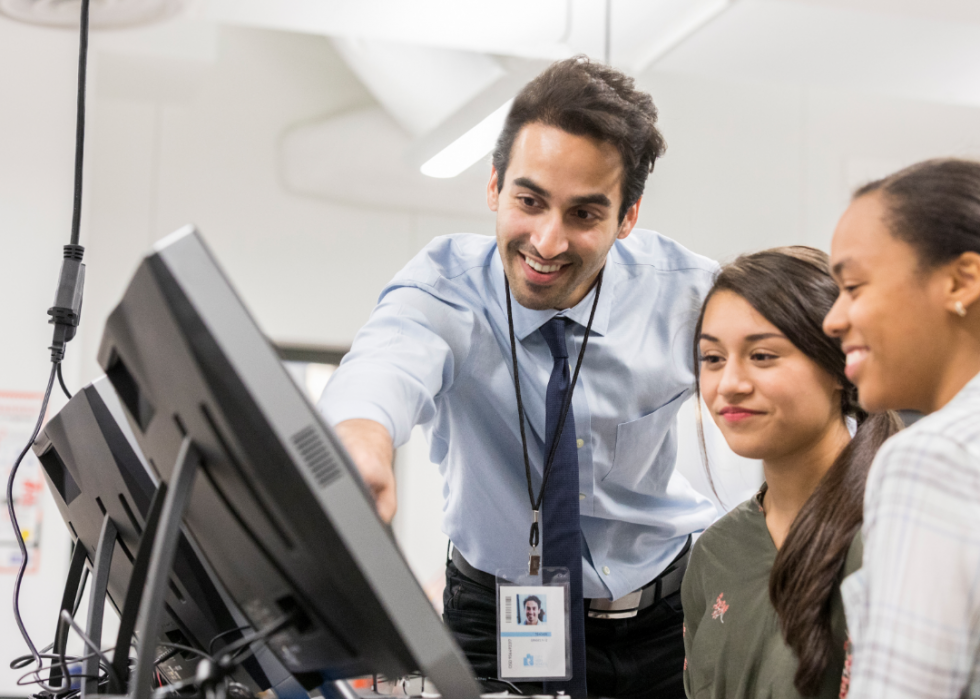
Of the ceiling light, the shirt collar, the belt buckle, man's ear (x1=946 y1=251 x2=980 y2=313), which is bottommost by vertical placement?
the belt buckle

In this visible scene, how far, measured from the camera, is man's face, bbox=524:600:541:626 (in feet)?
4.80

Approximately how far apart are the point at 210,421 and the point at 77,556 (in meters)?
0.67

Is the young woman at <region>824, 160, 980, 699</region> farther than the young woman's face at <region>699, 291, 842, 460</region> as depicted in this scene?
No

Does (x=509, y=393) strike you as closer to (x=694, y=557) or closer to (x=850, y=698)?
(x=694, y=557)

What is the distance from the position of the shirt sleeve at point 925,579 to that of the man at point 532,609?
2.74ft

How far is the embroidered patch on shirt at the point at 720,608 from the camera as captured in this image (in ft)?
4.46

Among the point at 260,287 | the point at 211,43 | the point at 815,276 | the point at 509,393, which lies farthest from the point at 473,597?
the point at 260,287

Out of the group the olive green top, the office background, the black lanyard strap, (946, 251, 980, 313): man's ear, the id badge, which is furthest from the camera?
the office background

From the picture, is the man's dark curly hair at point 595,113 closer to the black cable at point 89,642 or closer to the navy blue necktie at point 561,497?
the navy blue necktie at point 561,497

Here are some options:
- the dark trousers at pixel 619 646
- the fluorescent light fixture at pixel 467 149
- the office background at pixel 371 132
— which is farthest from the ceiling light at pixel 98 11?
the dark trousers at pixel 619 646

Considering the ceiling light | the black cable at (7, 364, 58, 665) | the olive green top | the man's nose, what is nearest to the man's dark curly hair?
the man's nose

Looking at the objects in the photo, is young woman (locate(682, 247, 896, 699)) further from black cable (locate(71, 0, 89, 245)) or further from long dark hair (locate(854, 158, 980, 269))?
black cable (locate(71, 0, 89, 245))

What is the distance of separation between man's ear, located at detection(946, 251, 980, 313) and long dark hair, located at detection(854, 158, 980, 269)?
1cm

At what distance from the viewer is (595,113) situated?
1.49 meters
